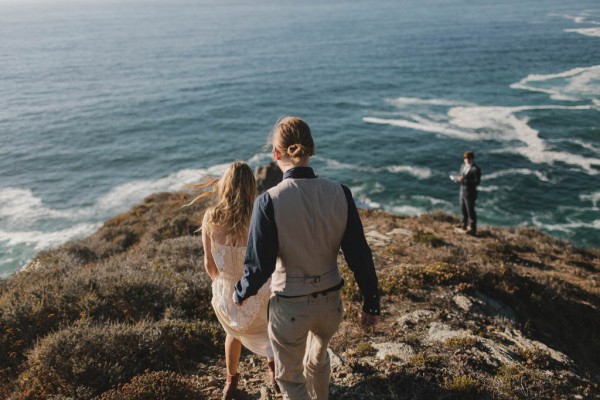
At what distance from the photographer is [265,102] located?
55.3 meters

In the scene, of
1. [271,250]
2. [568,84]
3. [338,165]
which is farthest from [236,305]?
[568,84]

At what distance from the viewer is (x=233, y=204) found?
4.41 m

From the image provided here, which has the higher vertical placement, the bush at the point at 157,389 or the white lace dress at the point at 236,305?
the white lace dress at the point at 236,305

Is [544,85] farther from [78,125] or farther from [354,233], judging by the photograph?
[354,233]

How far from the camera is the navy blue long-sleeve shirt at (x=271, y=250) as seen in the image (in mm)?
3566

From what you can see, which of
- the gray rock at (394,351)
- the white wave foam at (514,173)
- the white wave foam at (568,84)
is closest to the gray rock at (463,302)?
the gray rock at (394,351)

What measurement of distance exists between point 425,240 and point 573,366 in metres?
5.48

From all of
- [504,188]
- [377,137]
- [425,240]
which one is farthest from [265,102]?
[425,240]

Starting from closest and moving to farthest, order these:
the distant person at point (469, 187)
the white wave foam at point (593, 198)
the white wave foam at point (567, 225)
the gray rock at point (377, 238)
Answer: the gray rock at point (377, 238) < the distant person at point (469, 187) < the white wave foam at point (567, 225) < the white wave foam at point (593, 198)

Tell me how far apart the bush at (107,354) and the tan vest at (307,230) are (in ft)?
10.5

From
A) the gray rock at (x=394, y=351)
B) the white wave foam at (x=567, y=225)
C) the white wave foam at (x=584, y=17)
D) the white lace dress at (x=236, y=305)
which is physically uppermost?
the white wave foam at (x=584, y=17)

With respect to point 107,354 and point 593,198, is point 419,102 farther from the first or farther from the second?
point 107,354

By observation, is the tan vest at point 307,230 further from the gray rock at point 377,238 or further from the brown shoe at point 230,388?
the gray rock at point 377,238

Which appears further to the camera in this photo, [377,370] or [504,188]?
[504,188]
